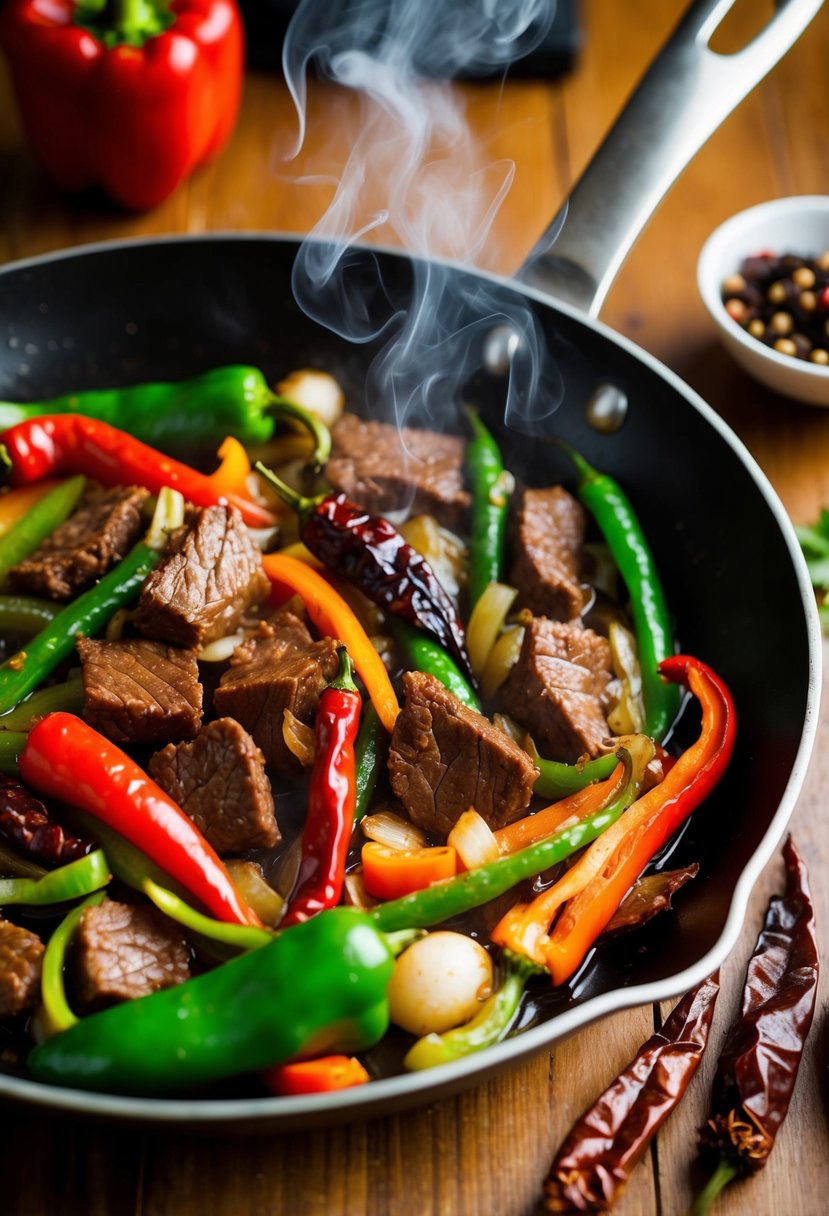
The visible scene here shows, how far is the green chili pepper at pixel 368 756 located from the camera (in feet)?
8.35

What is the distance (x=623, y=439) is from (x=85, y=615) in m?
1.54

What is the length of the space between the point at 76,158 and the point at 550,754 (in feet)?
8.92

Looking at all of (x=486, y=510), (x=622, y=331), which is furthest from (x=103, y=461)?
(x=622, y=331)

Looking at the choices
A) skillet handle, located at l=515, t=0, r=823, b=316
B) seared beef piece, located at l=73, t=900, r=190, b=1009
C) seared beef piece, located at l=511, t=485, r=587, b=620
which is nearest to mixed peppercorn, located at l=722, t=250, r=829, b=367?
skillet handle, located at l=515, t=0, r=823, b=316

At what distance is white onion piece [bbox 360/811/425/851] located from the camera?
96.5 inches

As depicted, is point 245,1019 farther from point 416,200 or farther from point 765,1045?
point 416,200

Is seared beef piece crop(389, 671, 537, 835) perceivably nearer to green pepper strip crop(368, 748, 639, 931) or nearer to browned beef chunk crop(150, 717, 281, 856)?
green pepper strip crop(368, 748, 639, 931)

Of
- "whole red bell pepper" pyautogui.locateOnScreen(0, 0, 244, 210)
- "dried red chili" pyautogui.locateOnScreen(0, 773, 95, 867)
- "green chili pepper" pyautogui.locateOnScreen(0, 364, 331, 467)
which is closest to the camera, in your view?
"dried red chili" pyautogui.locateOnScreen(0, 773, 95, 867)

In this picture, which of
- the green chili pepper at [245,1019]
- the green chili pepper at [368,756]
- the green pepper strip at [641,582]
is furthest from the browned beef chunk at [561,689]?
the green chili pepper at [245,1019]

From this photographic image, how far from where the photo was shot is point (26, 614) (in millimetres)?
2832

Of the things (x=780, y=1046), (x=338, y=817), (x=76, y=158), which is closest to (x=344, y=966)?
(x=338, y=817)

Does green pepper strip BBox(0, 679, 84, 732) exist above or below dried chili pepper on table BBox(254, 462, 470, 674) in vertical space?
below

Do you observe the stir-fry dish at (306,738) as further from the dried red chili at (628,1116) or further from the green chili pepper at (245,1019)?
the dried red chili at (628,1116)

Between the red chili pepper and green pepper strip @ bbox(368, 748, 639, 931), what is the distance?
0.12 m
